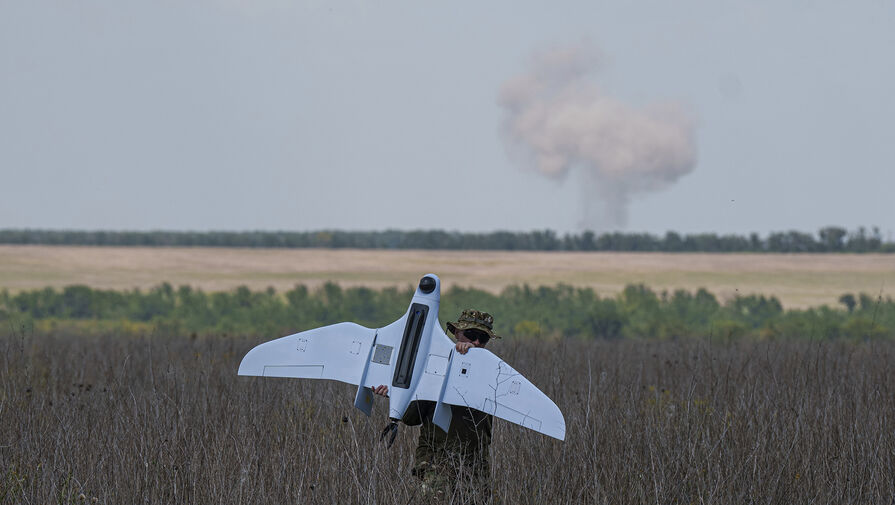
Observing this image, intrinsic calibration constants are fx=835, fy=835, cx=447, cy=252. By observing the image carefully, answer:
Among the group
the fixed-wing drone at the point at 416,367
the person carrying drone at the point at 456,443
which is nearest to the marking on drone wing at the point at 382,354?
the fixed-wing drone at the point at 416,367

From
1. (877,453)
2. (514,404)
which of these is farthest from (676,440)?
(514,404)

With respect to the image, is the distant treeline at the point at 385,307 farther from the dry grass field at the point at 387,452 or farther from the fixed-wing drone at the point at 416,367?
the fixed-wing drone at the point at 416,367

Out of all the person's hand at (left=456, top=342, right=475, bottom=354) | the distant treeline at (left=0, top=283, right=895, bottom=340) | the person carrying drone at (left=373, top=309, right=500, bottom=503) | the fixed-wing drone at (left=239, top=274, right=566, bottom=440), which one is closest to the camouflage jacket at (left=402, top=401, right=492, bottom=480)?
the person carrying drone at (left=373, top=309, right=500, bottom=503)

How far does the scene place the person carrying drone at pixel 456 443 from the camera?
5168mm

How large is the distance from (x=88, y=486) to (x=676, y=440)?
4781 mm

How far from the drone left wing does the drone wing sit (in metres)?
0.63

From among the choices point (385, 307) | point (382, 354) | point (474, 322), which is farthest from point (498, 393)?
point (385, 307)

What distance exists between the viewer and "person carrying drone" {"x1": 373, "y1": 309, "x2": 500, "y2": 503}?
17.0ft

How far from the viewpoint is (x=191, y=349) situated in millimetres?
15977

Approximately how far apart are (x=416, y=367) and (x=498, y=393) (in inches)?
21.9

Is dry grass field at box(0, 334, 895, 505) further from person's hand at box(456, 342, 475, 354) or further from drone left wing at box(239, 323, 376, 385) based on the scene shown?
person's hand at box(456, 342, 475, 354)

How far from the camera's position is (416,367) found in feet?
16.7

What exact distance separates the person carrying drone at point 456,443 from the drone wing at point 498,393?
0.68ft

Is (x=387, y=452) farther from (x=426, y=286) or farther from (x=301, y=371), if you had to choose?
(x=426, y=286)
